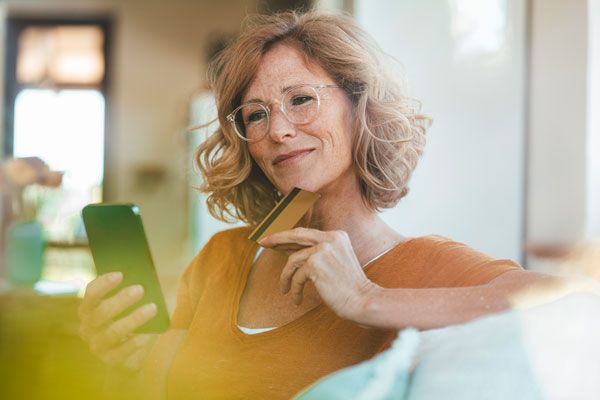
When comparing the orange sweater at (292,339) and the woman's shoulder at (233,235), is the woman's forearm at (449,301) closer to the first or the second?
the orange sweater at (292,339)

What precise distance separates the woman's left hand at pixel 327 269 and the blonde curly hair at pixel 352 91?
26 centimetres

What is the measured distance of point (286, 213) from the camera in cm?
95

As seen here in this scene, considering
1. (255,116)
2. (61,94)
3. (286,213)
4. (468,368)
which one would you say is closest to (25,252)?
(255,116)

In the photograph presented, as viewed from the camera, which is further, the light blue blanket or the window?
the window

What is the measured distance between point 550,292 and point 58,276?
151 inches

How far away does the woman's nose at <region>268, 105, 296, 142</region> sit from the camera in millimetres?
1025

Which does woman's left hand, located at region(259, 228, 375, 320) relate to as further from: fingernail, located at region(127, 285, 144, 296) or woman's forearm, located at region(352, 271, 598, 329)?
fingernail, located at region(127, 285, 144, 296)

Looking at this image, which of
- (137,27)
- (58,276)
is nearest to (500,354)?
(58,276)

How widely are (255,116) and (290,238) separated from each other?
1.00 feet

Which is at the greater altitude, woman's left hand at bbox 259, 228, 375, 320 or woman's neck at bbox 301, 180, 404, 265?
woman's neck at bbox 301, 180, 404, 265

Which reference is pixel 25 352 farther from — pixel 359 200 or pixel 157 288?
pixel 359 200

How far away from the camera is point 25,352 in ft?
6.48

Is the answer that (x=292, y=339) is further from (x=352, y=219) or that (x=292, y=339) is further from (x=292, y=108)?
(x=292, y=108)

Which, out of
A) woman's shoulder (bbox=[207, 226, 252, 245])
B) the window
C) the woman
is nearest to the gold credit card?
the woman
